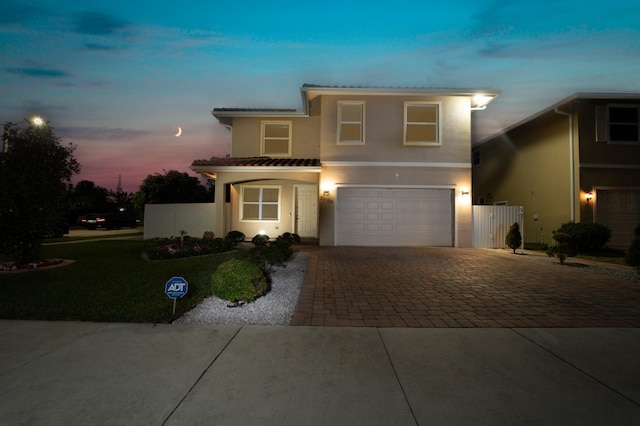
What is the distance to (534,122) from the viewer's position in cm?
1560

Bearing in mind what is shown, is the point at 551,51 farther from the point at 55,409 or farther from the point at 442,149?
the point at 55,409

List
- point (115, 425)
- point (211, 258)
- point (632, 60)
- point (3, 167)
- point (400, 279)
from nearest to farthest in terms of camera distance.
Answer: point (115, 425)
point (400, 279)
point (3, 167)
point (211, 258)
point (632, 60)

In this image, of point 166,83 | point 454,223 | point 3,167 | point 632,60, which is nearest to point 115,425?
point 3,167

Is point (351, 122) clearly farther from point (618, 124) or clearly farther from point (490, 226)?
point (618, 124)

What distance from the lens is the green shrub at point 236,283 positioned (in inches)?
202

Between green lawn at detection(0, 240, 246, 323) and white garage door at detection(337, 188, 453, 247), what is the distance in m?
6.01

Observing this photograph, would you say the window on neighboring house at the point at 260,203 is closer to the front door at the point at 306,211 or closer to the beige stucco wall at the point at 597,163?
the front door at the point at 306,211

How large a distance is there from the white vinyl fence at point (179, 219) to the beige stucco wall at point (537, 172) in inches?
599

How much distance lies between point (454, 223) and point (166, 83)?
1422 cm

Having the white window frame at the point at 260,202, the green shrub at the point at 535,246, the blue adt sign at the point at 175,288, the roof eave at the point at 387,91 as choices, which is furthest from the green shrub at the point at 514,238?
the blue adt sign at the point at 175,288

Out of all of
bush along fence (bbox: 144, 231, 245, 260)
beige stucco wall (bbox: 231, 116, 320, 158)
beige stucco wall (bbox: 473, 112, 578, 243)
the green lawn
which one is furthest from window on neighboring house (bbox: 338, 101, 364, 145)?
beige stucco wall (bbox: 473, 112, 578, 243)

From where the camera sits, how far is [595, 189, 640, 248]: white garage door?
44.9 ft

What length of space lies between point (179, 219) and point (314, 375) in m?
13.9

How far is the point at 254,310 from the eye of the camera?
5035 mm
